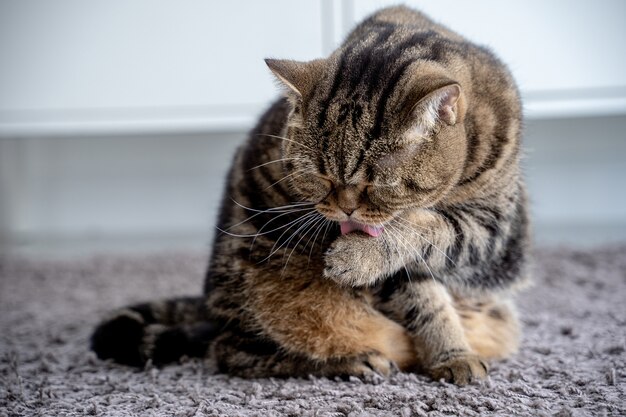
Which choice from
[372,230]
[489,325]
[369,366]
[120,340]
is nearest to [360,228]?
[372,230]

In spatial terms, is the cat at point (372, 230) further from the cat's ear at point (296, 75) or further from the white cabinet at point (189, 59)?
the white cabinet at point (189, 59)

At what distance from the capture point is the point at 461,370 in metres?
1.21

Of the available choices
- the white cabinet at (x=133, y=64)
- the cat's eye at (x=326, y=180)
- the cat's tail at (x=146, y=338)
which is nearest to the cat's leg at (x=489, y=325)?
the cat's eye at (x=326, y=180)

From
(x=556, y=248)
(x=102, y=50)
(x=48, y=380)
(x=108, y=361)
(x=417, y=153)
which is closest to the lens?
(x=417, y=153)

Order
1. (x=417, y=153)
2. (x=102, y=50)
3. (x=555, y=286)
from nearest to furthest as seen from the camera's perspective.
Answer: (x=417, y=153) → (x=555, y=286) → (x=102, y=50)

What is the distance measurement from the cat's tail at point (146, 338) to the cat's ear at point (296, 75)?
0.48m

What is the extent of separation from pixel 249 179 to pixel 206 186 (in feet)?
6.09

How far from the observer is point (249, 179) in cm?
140

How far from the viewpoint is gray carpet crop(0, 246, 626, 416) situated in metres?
1.07

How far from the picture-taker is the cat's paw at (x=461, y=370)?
120 centimetres

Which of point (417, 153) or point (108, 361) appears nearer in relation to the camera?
point (417, 153)

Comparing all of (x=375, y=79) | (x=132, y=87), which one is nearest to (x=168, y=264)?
(x=132, y=87)

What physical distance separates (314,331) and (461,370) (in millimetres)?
263

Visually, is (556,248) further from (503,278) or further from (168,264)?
(168,264)
